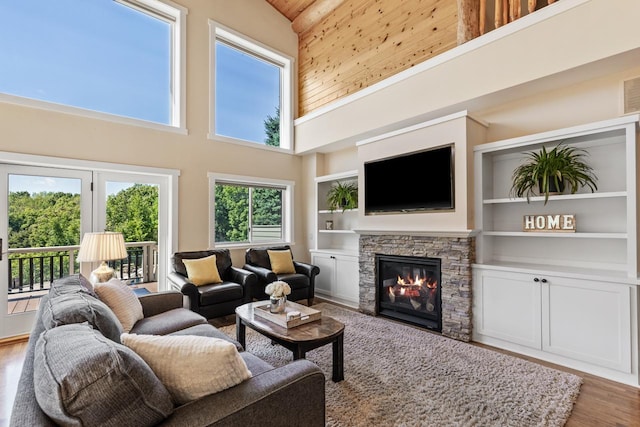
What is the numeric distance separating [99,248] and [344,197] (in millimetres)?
3453

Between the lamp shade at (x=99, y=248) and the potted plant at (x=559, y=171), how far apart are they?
431 cm

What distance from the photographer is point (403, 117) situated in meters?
4.16

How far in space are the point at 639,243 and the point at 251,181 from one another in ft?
16.1

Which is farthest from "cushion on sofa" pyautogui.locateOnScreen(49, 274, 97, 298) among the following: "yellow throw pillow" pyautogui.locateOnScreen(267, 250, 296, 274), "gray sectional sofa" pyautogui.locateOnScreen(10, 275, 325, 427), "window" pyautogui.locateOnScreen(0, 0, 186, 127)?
"yellow throw pillow" pyautogui.locateOnScreen(267, 250, 296, 274)

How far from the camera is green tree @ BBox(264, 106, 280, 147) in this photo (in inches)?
233

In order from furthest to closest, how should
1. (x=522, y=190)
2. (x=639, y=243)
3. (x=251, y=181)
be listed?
(x=251, y=181) → (x=522, y=190) → (x=639, y=243)

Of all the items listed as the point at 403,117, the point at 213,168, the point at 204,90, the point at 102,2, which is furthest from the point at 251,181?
the point at 102,2

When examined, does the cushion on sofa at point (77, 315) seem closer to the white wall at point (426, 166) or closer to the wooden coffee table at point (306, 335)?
the wooden coffee table at point (306, 335)

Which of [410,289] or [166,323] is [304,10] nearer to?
[410,289]

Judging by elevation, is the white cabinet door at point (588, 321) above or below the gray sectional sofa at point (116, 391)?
below

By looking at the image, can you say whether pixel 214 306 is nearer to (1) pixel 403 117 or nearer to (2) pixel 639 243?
(1) pixel 403 117

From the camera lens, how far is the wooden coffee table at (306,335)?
2.38 m

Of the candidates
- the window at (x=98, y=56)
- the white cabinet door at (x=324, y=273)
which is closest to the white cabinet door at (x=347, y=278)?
the white cabinet door at (x=324, y=273)

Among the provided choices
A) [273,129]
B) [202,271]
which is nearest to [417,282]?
[202,271]
